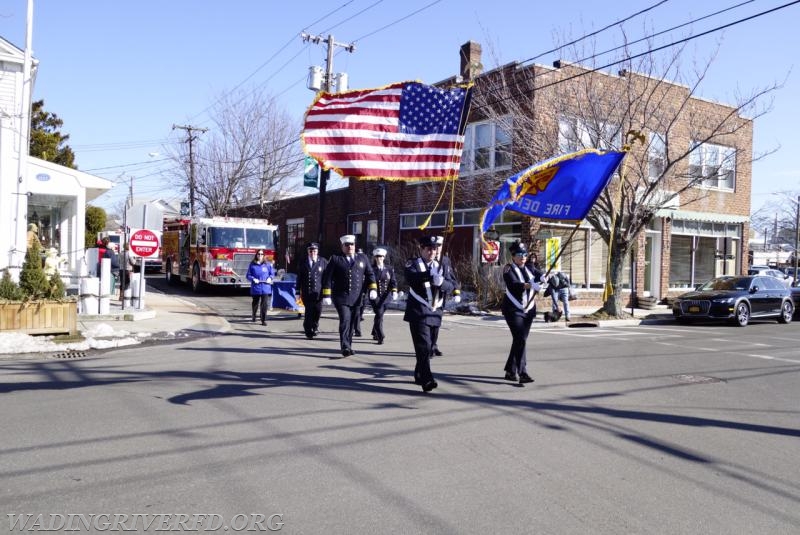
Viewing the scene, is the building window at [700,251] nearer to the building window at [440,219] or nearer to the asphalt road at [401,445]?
the building window at [440,219]

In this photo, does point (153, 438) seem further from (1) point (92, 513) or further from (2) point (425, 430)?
(2) point (425, 430)

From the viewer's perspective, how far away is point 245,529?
397 cm

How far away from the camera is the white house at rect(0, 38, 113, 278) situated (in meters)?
16.9

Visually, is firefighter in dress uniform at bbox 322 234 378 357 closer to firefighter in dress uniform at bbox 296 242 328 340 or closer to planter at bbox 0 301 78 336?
firefighter in dress uniform at bbox 296 242 328 340

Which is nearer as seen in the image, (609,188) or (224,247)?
(609,188)

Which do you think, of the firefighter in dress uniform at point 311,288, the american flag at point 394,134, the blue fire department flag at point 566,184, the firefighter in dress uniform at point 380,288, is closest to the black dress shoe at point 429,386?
the blue fire department flag at point 566,184

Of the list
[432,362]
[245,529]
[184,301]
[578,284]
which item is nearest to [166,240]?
[184,301]

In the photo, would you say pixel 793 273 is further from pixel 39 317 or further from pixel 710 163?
pixel 39 317

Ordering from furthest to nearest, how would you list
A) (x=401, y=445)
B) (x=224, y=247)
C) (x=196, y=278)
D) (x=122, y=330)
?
1. (x=196, y=278)
2. (x=224, y=247)
3. (x=122, y=330)
4. (x=401, y=445)

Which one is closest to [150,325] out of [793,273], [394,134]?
A: [394,134]

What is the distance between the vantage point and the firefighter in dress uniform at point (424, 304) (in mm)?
7727

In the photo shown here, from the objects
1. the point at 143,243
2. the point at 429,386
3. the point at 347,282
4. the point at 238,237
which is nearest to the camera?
the point at 429,386

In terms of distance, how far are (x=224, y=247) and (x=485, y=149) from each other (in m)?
9.94

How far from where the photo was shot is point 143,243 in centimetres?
1526
